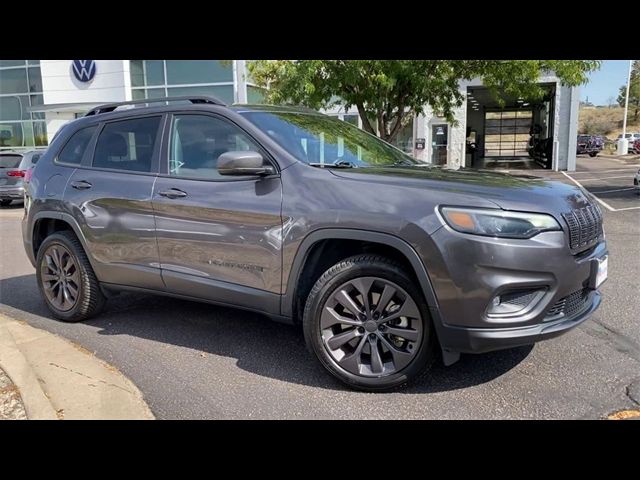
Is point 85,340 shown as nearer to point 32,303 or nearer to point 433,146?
point 32,303

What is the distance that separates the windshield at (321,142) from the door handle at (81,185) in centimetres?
164

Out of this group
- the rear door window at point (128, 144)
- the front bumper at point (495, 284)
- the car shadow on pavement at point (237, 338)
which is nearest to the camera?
the front bumper at point (495, 284)

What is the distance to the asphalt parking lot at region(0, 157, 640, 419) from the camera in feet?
10.5

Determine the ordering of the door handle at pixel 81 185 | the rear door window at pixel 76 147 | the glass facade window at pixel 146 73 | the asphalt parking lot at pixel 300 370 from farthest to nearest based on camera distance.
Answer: the glass facade window at pixel 146 73 → the rear door window at pixel 76 147 → the door handle at pixel 81 185 → the asphalt parking lot at pixel 300 370

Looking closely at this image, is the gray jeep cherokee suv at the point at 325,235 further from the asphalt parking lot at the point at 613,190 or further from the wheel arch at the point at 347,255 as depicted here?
the asphalt parking lot at the point at 613,190

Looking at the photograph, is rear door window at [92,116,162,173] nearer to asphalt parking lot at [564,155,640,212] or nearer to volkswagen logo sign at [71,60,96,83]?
asphalt parking lot at [564,155,640,212]

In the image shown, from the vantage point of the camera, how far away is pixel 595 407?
10.3 feet

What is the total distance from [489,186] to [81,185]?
3.41m

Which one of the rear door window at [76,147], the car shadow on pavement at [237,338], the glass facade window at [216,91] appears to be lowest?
the car shadow on pavement at [237,338]

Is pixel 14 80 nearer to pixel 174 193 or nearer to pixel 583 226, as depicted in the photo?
pixel 174 193

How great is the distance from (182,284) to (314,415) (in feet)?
5.17

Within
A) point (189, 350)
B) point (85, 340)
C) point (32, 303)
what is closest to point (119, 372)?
point (189, 350)

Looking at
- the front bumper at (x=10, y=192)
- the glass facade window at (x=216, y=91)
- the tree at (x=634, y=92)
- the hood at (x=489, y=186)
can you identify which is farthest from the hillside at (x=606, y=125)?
the hood at (x=489, y=186)

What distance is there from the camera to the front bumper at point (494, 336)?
9.93 ft
